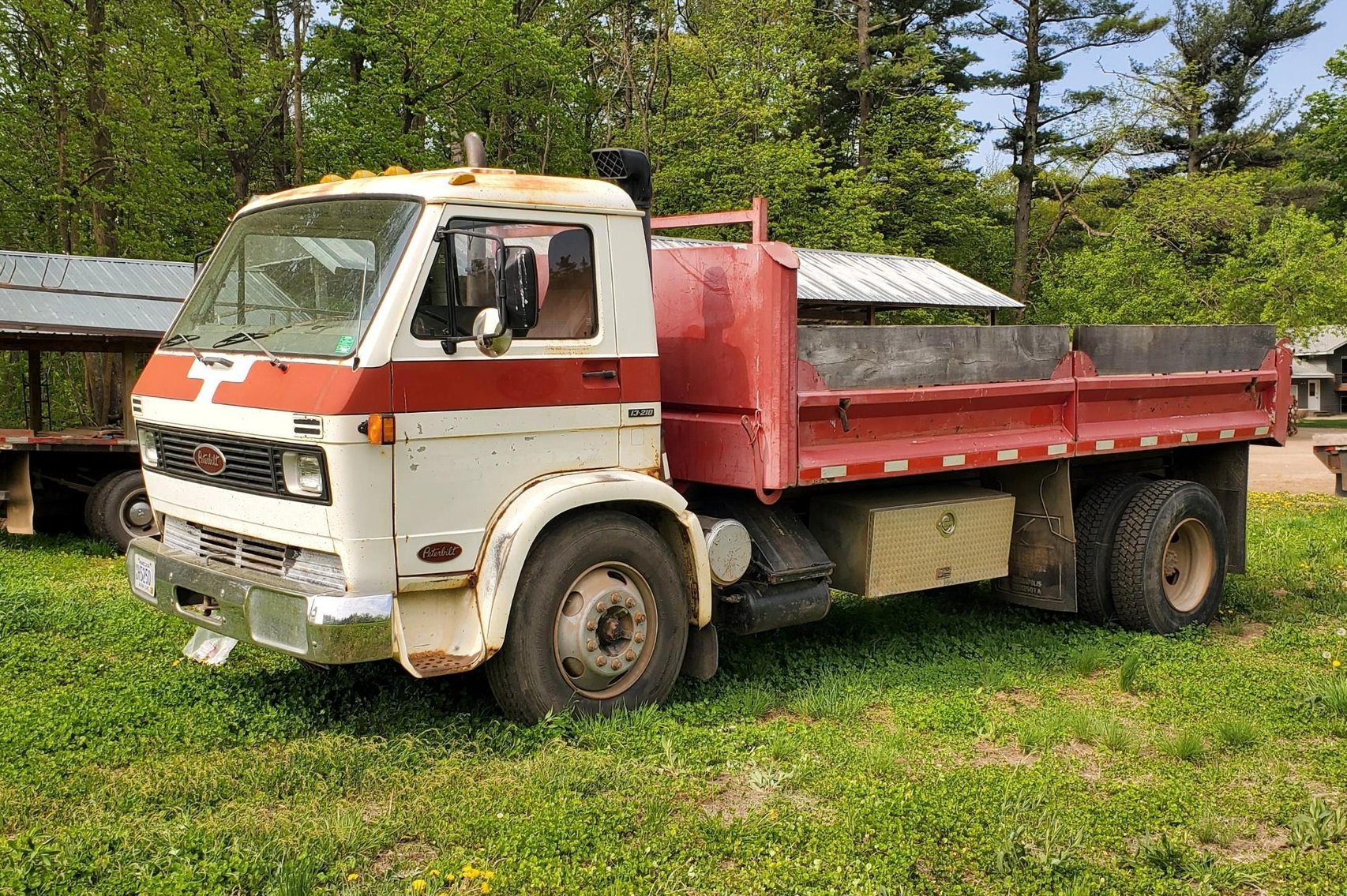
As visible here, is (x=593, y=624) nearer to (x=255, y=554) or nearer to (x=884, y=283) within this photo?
(x=255, y=554)

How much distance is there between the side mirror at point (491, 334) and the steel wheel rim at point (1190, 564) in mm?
5250

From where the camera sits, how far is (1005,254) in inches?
1582

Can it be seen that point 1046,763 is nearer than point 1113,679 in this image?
Yes

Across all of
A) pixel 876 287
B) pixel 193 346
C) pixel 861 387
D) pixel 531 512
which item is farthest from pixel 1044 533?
pixel 876 287

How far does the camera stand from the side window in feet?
16.0

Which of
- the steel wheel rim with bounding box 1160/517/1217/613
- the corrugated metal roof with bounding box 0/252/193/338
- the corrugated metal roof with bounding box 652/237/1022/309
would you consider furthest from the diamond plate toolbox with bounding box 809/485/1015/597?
the corrugated metal roof with bounding box 652/237/1022/309

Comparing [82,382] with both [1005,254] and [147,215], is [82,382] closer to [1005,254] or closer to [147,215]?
[147,215]

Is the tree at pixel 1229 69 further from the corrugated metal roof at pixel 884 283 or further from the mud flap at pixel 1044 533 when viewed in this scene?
the mud flap at pixel 1044 533

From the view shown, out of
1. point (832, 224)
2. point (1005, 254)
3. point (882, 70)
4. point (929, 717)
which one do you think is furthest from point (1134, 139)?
point (929, 717)

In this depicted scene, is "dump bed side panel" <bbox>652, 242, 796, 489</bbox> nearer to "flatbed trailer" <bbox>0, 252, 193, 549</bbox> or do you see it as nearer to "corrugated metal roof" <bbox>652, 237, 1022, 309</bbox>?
"flatbed trailer" <bbox>0, 252, 193, 549</bbox>

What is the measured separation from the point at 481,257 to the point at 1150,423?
486cm

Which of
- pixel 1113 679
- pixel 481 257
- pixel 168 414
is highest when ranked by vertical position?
pixel 481 257

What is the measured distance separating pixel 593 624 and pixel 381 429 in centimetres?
139

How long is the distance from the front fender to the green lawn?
645 mm
